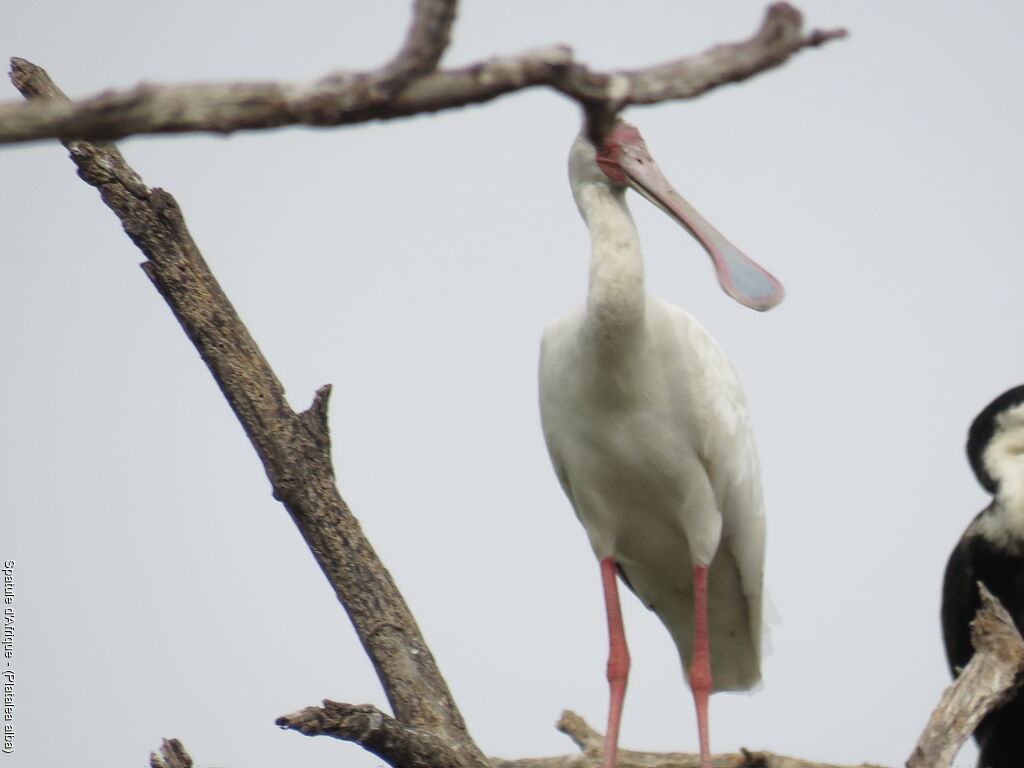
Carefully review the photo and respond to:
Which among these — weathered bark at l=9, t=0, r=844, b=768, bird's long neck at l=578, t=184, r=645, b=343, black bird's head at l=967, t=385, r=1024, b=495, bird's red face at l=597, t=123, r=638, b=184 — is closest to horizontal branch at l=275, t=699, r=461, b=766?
weathered bark at l=9, t=0, r=844, b=768

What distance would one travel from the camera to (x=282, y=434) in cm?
521

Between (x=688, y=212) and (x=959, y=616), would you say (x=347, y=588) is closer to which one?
(x=688, y=212)

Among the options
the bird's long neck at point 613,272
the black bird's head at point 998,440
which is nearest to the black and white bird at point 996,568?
the black bird's head at point 998,440

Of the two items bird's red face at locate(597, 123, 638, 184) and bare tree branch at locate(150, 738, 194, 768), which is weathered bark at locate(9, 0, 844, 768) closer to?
bare tree branch at locate(150, 738, 194, 768)

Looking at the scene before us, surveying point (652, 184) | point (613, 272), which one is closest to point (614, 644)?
point (613, 272)

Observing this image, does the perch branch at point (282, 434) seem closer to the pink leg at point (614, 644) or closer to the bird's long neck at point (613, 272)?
the bird's long neck at point (613, 272)

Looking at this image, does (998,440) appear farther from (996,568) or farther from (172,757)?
(172,757)

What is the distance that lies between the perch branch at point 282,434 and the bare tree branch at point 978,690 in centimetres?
162

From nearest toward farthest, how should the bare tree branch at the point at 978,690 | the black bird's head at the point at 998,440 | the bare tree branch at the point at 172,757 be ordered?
the bare tree branch at the point at 172,757, the bare tree branch at the point at 978,690, the black bird's head at the point at 998,440

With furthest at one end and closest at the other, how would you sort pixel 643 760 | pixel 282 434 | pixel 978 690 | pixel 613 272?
1. pixel 643 760
2. pixel 978 690
3. pixel 613 272
4. pixel 282 434

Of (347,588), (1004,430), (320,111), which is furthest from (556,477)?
(320,111)

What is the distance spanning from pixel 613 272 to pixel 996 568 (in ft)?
10.4

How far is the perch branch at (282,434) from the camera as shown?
5.16m

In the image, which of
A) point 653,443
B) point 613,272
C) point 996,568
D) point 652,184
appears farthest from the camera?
point 996,568
